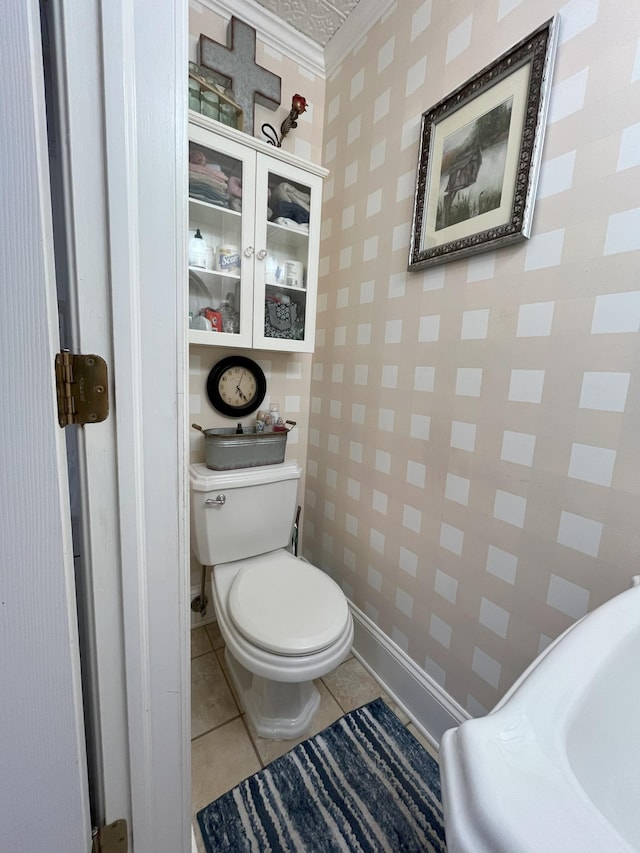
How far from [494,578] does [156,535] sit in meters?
0.85

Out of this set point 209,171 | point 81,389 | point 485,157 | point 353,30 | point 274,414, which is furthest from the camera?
point 274,414

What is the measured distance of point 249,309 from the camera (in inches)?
47.9

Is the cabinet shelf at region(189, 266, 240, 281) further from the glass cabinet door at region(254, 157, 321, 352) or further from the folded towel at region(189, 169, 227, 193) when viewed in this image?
the folded towel at region(189, 169, 227, 193)

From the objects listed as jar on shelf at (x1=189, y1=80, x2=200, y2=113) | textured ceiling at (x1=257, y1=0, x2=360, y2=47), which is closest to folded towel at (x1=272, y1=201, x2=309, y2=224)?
jar on shelf at (x1=189, y1=80, x2=200, y2=113)

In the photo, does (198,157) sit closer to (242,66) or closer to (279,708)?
(242,66)

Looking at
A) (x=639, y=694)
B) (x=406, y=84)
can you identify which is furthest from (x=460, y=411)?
(x=406, y=84)

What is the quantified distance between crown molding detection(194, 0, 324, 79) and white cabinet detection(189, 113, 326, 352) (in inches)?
20.6

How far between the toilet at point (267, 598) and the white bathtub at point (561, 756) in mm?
677

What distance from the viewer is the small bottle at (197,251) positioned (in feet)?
3.78

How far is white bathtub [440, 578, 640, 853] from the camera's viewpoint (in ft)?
0.77

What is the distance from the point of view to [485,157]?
0.86 metres

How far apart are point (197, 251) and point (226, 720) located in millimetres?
1568

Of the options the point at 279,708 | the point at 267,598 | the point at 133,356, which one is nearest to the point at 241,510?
the point at 267,598

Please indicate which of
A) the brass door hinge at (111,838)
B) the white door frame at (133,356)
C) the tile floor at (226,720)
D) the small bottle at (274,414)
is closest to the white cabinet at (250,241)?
the small bottle at (274,414)
